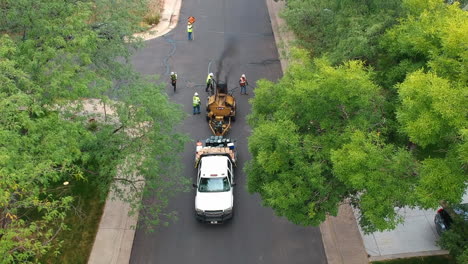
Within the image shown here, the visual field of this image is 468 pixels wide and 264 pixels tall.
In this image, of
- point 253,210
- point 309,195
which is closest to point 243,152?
point 253,210

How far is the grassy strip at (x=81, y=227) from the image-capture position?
1523cm

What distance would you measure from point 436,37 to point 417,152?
4091mm

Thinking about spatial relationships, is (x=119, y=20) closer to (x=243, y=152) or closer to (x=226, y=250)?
(x=243, y=152)

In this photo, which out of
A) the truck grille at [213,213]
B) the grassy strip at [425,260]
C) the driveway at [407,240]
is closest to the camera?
the grassy strip at [425,260]

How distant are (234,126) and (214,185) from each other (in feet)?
17.8

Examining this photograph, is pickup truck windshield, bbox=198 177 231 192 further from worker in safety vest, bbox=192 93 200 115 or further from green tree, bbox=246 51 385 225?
worker in safety vest, bbox=192 93 200 115

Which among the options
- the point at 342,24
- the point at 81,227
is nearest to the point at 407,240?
the point at 342,24

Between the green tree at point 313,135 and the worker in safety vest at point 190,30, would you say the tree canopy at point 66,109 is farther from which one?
the worker in safety vest at point 190,30

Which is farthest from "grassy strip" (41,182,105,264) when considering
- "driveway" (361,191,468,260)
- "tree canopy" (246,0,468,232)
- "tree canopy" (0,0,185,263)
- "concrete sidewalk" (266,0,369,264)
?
"driveway" (361,191,468,260)

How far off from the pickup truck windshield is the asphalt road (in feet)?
3.72

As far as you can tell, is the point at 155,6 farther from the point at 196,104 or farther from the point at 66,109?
the point at 66,109

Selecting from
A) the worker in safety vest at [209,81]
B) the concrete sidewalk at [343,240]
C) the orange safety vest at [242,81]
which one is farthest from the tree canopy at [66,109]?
the orange safety vest at [242,81]

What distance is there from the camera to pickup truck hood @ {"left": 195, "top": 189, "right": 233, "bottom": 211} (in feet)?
53.5

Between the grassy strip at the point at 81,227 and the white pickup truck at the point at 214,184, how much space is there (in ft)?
13.9
